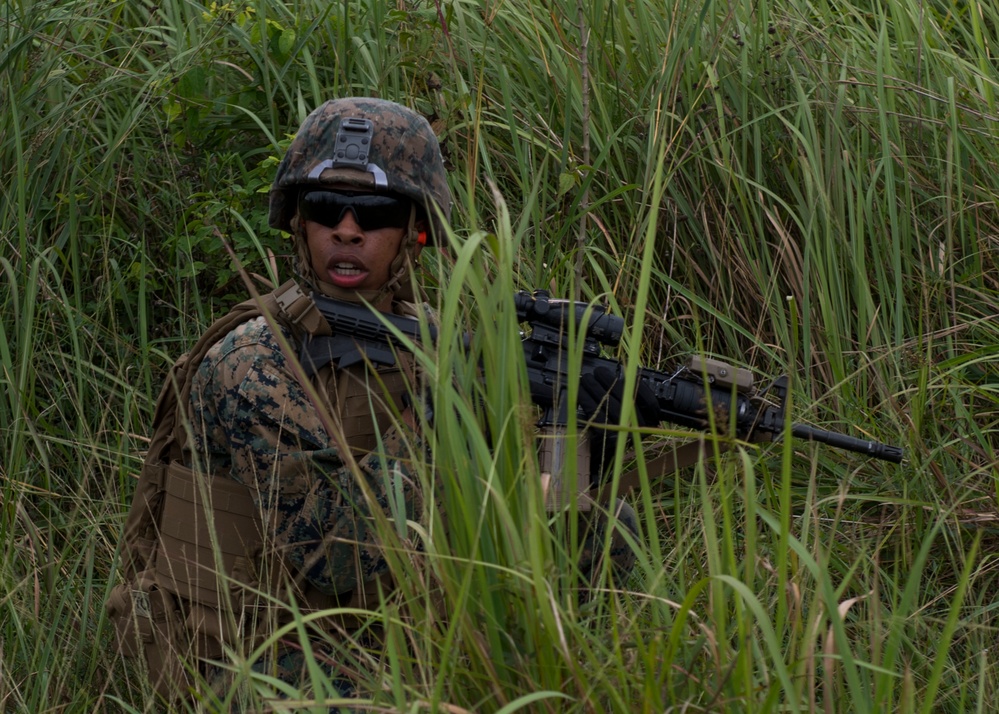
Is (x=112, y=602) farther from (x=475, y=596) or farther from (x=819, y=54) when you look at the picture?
(x=819, y=54)

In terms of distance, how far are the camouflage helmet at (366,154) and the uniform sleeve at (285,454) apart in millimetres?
352

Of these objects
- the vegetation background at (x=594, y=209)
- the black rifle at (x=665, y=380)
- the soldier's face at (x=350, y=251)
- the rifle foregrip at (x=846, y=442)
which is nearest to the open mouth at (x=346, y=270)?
the soldier's face at (x=350, y=251)

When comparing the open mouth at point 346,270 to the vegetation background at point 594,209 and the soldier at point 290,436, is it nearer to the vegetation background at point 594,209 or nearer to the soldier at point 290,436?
the soldier at point 290,436

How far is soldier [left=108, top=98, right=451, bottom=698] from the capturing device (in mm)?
2520

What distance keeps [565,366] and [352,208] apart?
556mm

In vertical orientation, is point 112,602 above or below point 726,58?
below

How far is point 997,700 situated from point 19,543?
2290 mm

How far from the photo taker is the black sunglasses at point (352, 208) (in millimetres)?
2590

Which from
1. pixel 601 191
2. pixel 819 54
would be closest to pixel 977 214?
pixel 819 54

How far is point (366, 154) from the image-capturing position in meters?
2.61

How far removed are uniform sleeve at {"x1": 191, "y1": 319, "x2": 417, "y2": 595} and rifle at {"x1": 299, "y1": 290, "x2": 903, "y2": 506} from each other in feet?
0.33

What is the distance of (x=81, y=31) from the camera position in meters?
4.26

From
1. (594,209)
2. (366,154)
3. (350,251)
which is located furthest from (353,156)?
(594,209)

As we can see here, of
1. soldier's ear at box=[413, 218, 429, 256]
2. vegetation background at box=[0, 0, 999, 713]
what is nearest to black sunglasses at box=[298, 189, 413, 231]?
soldier's ear at box=[413, 218, 429, 256]
